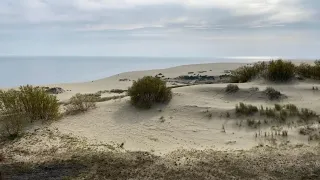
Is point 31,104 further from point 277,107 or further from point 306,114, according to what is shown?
point 306,114

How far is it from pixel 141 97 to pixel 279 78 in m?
6.08

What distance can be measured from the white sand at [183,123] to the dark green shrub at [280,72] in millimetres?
760

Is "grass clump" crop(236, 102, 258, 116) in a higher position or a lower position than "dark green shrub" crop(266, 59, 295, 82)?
lower

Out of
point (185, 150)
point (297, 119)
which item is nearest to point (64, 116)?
point (185, 150)

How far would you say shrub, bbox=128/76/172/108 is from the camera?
47.9ft

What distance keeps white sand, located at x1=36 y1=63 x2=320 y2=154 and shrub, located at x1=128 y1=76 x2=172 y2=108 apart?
277 millimetres

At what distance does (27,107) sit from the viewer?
45.2ft

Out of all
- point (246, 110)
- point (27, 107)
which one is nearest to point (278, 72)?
point (246, 110)

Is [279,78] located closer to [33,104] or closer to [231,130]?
[231,130]

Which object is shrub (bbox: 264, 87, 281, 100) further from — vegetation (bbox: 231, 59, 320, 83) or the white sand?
vegetation (bbox: 231, 59, 320, 83)

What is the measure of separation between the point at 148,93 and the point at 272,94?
4519 millimetres

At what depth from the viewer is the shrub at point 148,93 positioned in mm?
14594

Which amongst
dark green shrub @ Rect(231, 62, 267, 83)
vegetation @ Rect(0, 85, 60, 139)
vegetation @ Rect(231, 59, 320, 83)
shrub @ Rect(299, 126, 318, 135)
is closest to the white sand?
shrub @ Rect(299, 126, 318, 135)

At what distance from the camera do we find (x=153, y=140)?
39.5 ft
